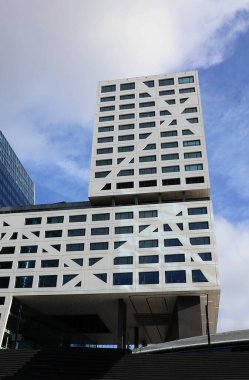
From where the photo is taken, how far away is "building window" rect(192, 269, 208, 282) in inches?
2169

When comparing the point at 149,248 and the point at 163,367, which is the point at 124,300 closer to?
the point at 149,248

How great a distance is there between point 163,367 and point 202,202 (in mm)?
34636

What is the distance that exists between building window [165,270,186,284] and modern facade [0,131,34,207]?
213 ft

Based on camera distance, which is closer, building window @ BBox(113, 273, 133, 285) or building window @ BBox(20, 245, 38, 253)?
building window @ BBox(113, 273, 133, 285)

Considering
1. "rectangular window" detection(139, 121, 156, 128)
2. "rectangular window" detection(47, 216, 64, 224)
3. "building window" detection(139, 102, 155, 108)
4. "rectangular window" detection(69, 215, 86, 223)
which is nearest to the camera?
"rectangular window" detection(69, 215, 86, 223)

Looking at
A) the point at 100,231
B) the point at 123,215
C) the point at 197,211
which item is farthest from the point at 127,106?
the point at 197,211

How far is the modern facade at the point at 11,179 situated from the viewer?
369 feet

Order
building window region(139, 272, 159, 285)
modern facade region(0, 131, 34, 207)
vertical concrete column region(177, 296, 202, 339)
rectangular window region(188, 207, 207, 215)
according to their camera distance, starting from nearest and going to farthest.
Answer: vertical concrete column region(177, 296, 202, 339)
building window region(139, 272, 159, 285)
rectangular window region(188, 207, 207, 215)
modern facade region(0, 131, 34, 207)

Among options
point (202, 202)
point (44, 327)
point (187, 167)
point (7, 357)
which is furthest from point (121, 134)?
point (7, 357)

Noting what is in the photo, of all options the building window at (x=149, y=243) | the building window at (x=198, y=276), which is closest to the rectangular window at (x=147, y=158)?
the building window at (x=149, y=243)

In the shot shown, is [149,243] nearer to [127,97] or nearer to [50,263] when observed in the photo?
[50,263]

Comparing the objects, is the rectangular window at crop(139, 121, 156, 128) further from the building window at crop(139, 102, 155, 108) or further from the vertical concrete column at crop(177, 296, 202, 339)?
the vertical concrete column at crop(177, 296, 202, 339)

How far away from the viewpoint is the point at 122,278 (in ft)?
189

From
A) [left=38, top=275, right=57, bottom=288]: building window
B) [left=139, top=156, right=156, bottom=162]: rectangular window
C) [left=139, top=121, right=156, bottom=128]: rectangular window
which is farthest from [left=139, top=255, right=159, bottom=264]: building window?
[left=139, top=121, right=156, bottom=128]: rectangular window
